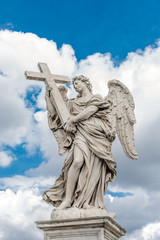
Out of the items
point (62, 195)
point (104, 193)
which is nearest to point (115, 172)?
point (104, 193)

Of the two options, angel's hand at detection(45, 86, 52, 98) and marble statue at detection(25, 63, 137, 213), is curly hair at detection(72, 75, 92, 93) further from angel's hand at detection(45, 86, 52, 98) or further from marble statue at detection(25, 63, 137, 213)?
angel's hand at detection(45, 86, 52, 98)

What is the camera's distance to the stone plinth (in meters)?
7.62

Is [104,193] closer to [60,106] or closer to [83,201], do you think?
[83,201]

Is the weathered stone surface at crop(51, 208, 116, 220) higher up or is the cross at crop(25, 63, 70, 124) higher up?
the cross at crop(25, 63, 70, 124)

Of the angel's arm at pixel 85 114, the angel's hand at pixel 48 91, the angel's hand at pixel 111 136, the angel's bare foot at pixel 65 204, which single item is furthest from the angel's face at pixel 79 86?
the angel's bare foot at pixel 65 204

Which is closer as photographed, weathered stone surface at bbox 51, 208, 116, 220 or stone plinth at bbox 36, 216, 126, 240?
stone plinth at bbox 36, 216, 126, 240

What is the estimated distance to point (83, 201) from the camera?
8.28m

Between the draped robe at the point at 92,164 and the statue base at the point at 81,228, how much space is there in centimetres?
53

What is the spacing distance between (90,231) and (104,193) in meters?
1.14

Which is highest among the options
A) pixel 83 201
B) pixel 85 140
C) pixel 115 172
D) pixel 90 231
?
pixel 85 140

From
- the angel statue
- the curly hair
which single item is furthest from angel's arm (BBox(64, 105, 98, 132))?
the curly hair

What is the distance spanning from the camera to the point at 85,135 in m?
8.70

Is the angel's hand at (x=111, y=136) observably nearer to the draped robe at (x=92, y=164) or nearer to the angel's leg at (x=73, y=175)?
the draped robe at (x=92, y=164)

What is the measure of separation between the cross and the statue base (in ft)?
7.47
